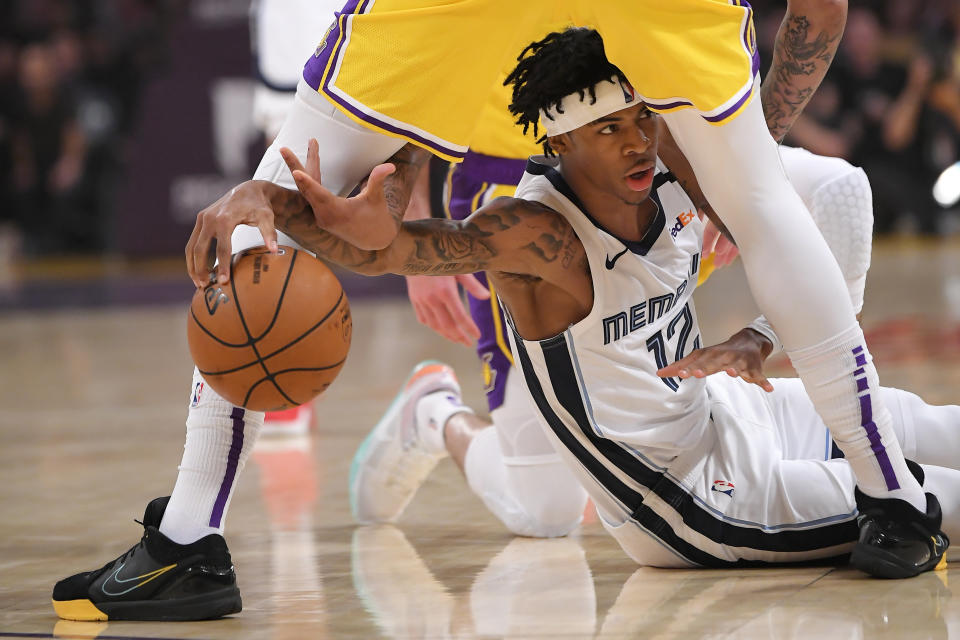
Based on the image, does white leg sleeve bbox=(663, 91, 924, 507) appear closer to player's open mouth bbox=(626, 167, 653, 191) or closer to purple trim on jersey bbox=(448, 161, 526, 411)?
player's open mouth bbox=(626, 167, 653, 191)

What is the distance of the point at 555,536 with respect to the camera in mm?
3629

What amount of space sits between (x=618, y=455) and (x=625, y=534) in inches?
7.6

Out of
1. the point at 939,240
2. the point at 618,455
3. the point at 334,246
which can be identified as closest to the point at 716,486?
the point at 618,455

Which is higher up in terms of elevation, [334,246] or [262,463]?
[334,246]

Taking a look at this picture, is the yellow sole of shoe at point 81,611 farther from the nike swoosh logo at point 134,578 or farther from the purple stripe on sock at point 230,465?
the purple stripe on sock at point 230,465

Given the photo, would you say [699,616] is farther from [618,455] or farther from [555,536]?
[555,536]

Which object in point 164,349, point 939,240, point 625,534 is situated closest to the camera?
point 625,534

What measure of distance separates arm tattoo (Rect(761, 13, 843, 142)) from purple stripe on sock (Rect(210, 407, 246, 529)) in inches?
56.5

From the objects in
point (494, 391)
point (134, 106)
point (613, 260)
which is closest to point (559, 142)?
point (613, 260)

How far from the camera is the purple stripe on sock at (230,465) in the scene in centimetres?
284

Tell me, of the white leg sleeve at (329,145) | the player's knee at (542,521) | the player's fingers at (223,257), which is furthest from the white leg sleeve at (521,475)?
the player's fingers at (223,257)

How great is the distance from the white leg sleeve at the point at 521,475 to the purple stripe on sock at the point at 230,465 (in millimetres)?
989

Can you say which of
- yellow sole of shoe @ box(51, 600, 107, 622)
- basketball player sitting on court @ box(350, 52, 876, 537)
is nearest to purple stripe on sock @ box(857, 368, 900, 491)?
basketball player sitting on court @ box(350, 52, 876, 537)

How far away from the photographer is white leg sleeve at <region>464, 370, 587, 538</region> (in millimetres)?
3621
